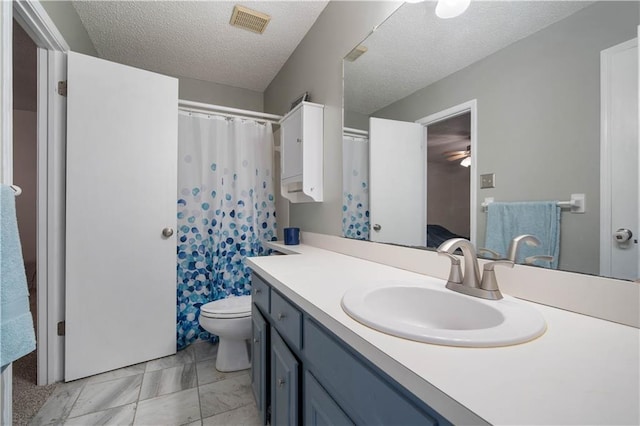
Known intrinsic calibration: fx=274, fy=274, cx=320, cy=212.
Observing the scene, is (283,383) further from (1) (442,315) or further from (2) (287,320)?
(1) (442,315)

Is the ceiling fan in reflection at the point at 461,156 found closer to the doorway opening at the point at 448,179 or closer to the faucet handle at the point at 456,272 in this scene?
the doorway opening at the point at 448,179

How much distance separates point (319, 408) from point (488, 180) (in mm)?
879

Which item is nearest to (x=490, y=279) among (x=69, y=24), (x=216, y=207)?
(x=216, y=207)

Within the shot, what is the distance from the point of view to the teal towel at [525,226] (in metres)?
0.75

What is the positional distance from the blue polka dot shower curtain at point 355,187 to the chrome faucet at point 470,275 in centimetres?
69

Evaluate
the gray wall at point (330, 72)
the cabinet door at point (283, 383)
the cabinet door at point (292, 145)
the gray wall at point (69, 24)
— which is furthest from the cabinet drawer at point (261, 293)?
the gray wall at point (69, 24)

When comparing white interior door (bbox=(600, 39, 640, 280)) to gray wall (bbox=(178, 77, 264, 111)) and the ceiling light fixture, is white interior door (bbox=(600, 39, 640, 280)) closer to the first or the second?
the ceiling light fixture

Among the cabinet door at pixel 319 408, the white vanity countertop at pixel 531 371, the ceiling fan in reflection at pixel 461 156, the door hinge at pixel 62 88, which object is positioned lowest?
the cabinet door at pixel 319 408

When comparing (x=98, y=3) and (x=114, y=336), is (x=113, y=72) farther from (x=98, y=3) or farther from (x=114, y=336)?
(x=114, y=336)

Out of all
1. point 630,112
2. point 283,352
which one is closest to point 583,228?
point 630,112

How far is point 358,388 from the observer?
59cm

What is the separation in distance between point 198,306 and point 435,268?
6.07 feet

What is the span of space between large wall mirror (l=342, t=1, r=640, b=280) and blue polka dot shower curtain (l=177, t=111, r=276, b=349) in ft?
4.07

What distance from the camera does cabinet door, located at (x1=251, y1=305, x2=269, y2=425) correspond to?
1.20m
